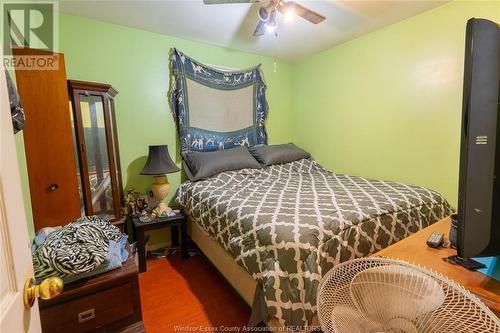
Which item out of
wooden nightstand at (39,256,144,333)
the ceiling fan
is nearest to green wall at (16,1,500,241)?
the ceiling fan

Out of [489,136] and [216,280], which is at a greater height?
[489,136]

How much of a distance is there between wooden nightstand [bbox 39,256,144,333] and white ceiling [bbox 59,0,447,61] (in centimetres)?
209

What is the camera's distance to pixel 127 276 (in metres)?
1.26

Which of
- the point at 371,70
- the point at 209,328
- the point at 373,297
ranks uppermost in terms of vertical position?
the point at 371,70

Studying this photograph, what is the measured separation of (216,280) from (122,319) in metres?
0.89

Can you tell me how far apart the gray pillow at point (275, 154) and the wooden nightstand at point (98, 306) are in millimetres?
1950

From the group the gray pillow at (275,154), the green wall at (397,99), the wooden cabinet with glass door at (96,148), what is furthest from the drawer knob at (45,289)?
the green wall at (397,99)

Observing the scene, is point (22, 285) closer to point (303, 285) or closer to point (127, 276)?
point (127, 276)

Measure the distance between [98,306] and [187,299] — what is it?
2.44 feet

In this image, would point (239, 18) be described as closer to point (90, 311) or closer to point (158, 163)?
point (158, 163)

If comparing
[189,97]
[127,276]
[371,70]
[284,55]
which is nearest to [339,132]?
[371,70]

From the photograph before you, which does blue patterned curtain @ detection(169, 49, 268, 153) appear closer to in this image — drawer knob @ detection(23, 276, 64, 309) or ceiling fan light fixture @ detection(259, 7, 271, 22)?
ceiling fan light fixture @ detection(259, 7, 271, 22)

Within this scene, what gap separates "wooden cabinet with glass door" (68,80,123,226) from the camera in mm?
1858

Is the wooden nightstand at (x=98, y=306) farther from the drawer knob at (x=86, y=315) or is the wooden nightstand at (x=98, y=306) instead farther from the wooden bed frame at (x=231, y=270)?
the wooden bed frame at (x=231, y=270)
